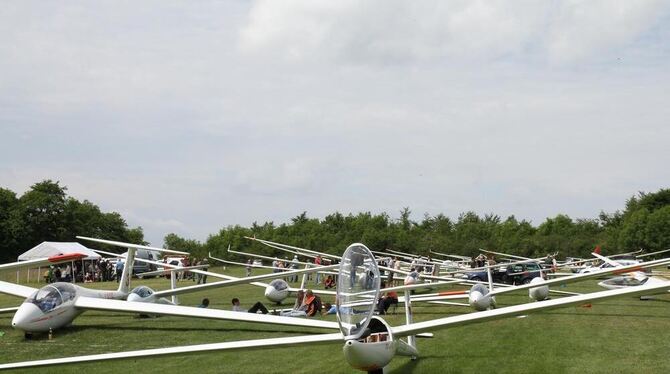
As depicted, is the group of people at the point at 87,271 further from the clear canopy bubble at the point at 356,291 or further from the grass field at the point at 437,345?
the clear canopy bubble at the point at 356,291

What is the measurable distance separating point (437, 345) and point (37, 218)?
216 feet

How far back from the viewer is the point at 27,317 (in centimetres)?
1438

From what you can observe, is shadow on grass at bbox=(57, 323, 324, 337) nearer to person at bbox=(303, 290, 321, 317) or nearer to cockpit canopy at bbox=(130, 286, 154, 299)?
cockpit canopy at bbox=(130, 286, 154, 299)

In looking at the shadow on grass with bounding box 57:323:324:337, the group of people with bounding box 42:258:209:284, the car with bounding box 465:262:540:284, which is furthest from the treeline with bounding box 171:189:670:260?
the shadow on grass with bounding box 57:323:324:337

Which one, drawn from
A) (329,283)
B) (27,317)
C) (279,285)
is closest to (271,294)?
(279,285)

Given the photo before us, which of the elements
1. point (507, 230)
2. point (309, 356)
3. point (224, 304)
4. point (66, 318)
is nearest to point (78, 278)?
point (224, 304)

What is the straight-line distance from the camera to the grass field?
10.9m

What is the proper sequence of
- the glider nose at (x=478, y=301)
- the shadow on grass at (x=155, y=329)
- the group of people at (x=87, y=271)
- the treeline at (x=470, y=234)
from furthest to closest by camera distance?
the treeline at (x=470, y=234)
the group of people at (x=87, y=271)
the glider nose at (x=478, y=301)
the shadow on grass at (x=155, y=329)

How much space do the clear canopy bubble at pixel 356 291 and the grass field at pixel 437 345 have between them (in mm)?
2385

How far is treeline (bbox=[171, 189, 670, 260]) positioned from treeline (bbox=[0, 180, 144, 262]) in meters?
14.2

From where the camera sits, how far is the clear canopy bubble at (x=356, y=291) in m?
8.35

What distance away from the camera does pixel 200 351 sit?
8.91 m

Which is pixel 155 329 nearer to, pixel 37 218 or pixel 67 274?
pixel 67 274

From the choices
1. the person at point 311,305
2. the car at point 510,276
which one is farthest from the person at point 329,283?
the person at point 311,305
